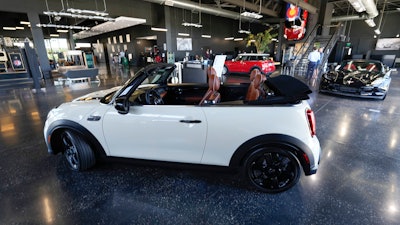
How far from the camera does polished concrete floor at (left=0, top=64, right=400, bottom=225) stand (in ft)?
5.75

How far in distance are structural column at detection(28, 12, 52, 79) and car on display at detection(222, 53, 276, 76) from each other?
34.7 ft

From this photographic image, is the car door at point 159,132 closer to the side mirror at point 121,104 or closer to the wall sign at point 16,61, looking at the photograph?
the side mirror at point 121,104

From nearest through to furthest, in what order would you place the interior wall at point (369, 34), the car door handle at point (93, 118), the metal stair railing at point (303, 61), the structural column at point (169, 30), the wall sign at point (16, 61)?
the car door handle at point (93, 118)
the wall sign at point (16, 61)
the metal stair railing at point (303, 61)
the structural column at point (169, 30)
the interior wall at point (369, 34)

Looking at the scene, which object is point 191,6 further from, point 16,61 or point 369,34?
point 369,34

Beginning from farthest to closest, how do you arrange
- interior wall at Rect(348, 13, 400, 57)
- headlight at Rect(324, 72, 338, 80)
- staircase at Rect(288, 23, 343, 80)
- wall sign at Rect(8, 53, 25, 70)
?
1. interior wall at Rect(348, 13, 400, 57)
2. staircase at Rect(288, 23, 343, 80)
3. wall sign at Rect(8, 53, 25, 70)
4. headlight at Rect(324, 72, 338, 80)

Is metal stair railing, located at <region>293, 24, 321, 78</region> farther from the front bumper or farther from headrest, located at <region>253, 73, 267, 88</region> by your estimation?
headrest, located at <region>253, 73, 267, 88</region>

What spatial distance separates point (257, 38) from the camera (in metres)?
16.0

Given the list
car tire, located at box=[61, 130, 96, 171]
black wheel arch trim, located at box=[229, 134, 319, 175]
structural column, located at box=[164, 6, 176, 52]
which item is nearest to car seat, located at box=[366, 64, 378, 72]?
black wheel arch trim, located at box=[229, 134, 319, 175]

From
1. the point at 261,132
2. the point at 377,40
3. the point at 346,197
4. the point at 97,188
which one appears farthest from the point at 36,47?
the point at 377,40

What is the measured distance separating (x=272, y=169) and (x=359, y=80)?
5567 mm

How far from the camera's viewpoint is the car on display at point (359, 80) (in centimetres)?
559

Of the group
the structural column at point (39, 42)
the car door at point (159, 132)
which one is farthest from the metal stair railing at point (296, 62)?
the structural column at point (39, 42)

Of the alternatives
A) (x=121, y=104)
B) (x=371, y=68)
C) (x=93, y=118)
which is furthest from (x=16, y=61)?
(x=371, y=68)

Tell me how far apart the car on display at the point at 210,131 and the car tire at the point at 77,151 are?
1cm
